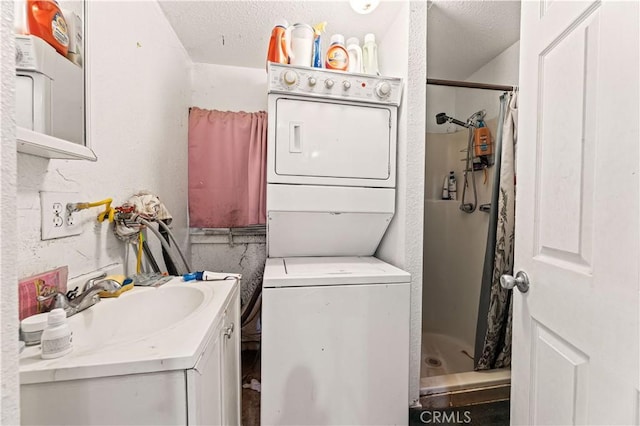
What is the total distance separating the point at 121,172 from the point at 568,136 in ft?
5.78

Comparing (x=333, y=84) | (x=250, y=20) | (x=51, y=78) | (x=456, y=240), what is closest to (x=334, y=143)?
(x=333, y=84)

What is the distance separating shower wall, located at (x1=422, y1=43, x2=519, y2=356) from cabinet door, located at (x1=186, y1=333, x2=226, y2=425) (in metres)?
2.11

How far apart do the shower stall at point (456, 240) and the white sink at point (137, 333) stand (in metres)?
1.71

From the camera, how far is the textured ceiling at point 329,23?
5.36ft

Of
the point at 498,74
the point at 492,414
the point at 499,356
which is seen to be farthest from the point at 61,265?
the point at 498,74

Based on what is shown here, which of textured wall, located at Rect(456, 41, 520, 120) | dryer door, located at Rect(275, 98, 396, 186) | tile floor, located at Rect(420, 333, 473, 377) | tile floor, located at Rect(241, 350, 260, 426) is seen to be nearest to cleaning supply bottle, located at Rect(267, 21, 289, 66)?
dryer door, located at Rect(275, 98, 396, 186)

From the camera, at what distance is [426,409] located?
1.47m

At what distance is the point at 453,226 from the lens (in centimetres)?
245

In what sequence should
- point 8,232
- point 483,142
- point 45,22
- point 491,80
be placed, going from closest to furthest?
point 8,232 < point 45,22 < point 483,142 < point 491,80

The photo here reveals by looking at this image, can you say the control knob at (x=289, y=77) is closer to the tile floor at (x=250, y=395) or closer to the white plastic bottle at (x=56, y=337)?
the white plastic bottle at (x=56, y=337)

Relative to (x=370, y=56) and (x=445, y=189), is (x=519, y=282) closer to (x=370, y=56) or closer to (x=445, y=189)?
(x=370, y=56)

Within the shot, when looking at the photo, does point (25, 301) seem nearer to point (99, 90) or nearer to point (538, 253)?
point (99, 90)

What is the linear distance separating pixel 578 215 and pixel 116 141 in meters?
1.78

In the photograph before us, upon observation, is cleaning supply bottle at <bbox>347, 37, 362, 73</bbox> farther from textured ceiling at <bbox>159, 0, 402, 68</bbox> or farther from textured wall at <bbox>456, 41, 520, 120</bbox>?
textured wall at <bbox>456, 41, 520, 120</bbox>
